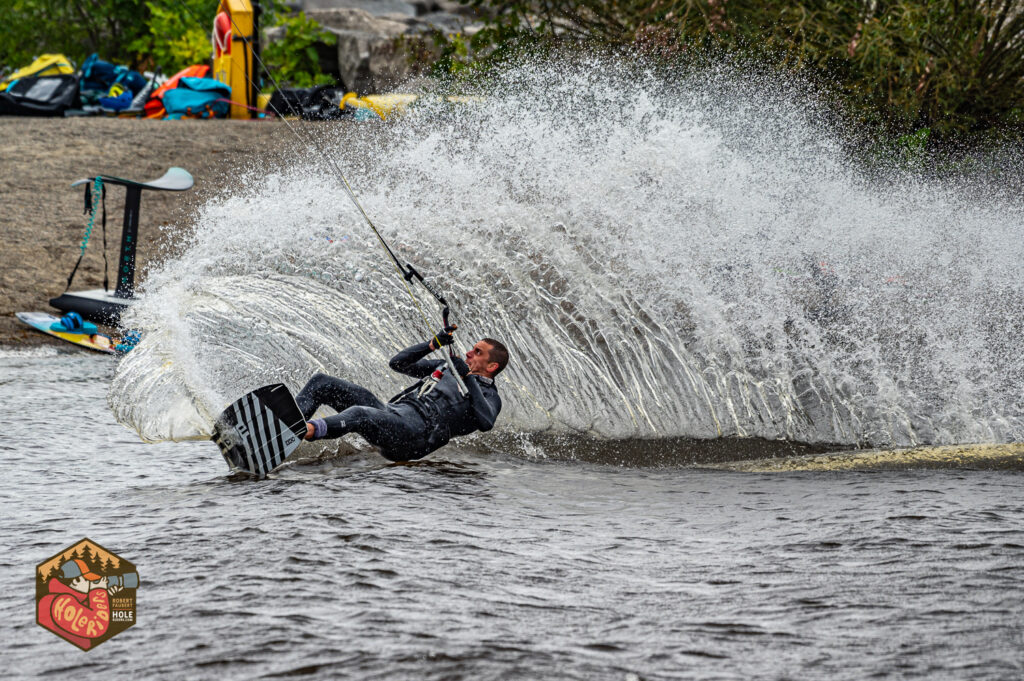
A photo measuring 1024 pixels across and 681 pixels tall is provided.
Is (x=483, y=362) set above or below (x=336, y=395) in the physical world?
above

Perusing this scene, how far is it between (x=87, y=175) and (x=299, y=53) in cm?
971

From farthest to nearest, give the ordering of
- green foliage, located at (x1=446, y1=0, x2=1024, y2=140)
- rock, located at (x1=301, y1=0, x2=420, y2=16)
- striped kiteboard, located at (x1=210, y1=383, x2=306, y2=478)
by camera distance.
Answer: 1. rock, located at (x1=301, y1=0, x2=420, y2=16)
2. green foliage, located at (x1=446, y1=0, x2=1024, y2=140)
3. striped kiteboard, located at (x1=210, y1=383, x2=306, y2=478)

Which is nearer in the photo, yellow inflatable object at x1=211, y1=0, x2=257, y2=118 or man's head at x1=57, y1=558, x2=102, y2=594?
man's head at x1=57, y1=558, x2=102, y2=594

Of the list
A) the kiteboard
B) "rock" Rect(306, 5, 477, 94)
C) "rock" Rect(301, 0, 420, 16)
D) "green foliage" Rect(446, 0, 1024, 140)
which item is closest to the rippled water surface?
the kiteboard

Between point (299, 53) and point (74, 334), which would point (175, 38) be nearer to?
point (299, 53)

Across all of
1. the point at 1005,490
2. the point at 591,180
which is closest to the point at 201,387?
the point at 591,180

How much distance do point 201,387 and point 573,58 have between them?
8.50 meters

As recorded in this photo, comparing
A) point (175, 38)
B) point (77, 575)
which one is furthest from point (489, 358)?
point (175, 38)

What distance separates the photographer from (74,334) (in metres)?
10.9

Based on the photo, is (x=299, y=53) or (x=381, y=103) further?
(x=299, y=53)

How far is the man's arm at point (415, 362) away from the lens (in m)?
6.79

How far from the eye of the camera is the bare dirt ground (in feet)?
43.3

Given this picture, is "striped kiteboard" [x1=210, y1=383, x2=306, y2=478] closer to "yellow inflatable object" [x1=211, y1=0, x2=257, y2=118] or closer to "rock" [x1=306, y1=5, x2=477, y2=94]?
"yellow inflatable object" [x1=211, y1=0, x2=257, y2=118]

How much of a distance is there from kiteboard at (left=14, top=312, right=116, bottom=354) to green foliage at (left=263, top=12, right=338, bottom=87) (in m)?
13.2
